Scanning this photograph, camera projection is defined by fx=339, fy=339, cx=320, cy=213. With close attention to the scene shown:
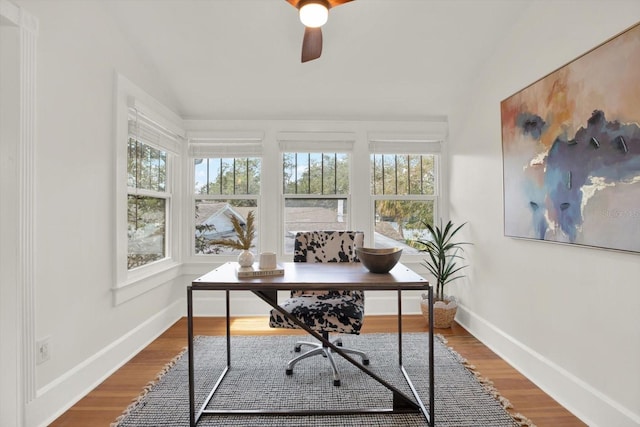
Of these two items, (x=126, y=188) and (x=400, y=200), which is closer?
(x=126, y=188)

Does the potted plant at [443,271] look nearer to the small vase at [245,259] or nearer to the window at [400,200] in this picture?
the window at [400,200]

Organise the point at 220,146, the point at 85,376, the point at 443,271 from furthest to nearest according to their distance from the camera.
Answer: the point at 220,146, the point at 443,271, the point at 85,376

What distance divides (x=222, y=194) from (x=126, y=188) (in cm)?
124

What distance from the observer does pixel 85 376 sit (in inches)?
84.1

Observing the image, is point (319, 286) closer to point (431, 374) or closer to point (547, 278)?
point (431, 374)

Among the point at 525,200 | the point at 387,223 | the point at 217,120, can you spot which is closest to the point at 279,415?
the point at 525,200

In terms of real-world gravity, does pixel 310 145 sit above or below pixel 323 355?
above

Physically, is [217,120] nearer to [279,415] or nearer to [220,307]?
[220,307]

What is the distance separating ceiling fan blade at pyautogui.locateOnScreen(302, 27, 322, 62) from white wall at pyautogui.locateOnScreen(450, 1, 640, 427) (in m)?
1.48

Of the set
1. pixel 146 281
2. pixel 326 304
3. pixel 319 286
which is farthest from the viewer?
pixel 146 281

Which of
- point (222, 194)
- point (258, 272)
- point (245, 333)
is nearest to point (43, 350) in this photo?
point (258, 272)

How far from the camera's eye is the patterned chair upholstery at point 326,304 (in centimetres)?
215

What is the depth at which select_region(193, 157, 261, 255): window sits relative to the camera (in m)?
3.79

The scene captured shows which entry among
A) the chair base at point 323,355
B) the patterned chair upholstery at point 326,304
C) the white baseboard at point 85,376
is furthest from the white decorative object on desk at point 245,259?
the white baseboard at point 85,376
